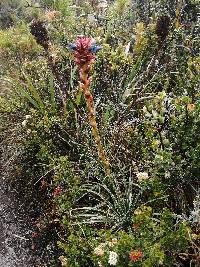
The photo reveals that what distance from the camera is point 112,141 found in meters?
4.01

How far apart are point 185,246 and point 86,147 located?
1.49 metres

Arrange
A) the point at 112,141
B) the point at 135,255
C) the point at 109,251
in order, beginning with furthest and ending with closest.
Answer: the point at 112,141 < the point at 109,251 < the point at 135,255

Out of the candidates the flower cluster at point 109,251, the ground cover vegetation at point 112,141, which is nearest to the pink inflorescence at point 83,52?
the ground cover vegetation at point 112,141

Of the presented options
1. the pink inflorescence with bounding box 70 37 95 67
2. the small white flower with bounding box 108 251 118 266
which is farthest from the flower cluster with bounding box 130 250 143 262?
the pink inflorescence with bounding box 70 37 95 67

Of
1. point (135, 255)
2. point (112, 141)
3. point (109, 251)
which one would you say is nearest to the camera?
point (135, 255)

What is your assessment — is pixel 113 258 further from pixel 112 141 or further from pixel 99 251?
pixel 112 141

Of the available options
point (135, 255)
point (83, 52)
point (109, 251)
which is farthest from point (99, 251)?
point (83, 52)

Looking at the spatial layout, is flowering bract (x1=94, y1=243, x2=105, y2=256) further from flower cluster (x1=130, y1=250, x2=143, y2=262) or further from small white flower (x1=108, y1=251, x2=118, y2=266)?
flower cluster (x1=130, y1=250, x2=143, y2=262)

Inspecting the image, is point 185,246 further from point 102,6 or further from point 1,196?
point 102,6

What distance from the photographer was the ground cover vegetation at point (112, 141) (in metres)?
2.93

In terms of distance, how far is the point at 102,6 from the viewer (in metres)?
6.25

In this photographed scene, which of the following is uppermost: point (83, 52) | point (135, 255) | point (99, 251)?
point (83, 52)

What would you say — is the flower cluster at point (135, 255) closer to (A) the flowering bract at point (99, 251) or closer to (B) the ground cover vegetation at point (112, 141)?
(B) the ground cover vegetation at point (112, 141)

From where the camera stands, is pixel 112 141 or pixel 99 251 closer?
pixel 99 251
